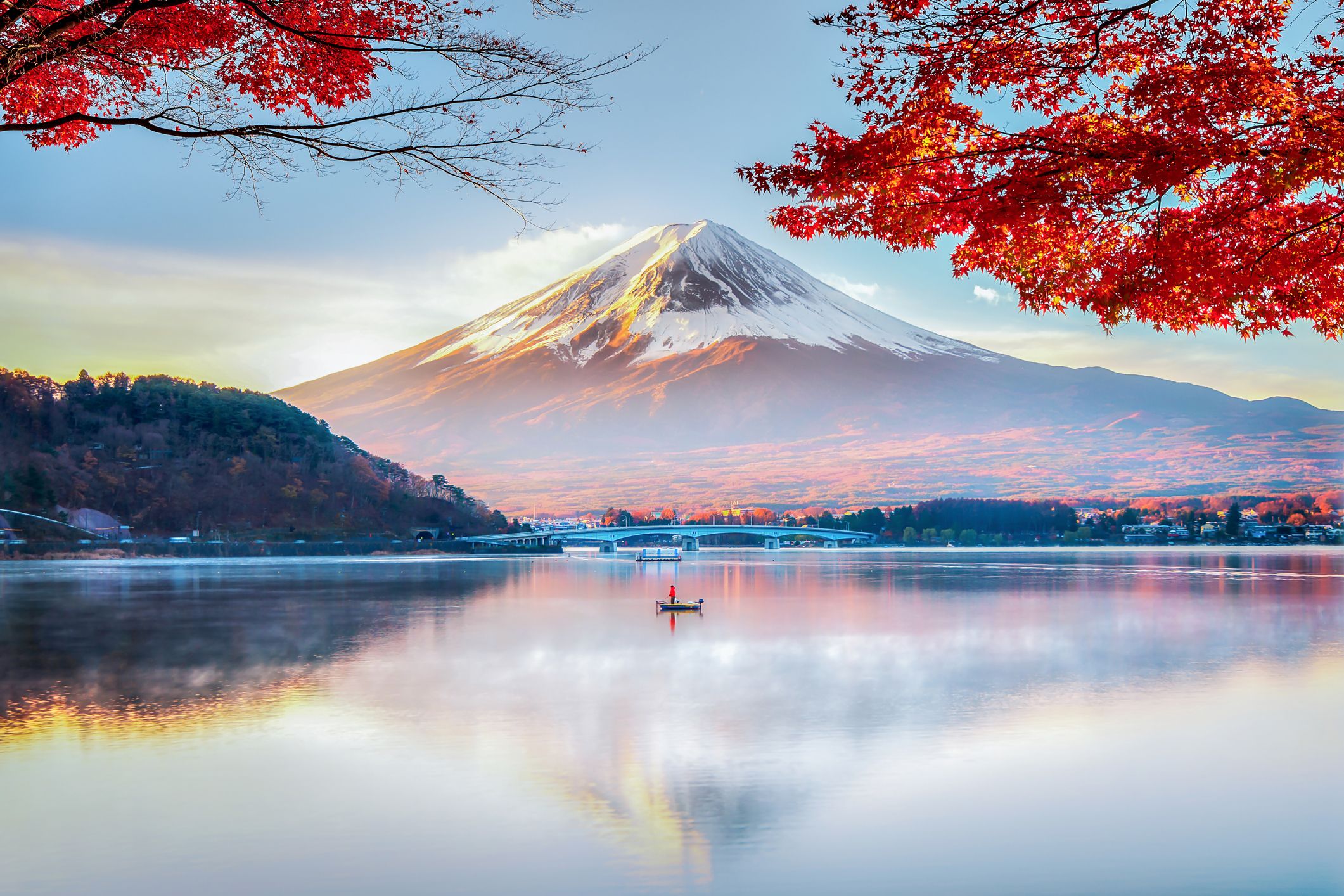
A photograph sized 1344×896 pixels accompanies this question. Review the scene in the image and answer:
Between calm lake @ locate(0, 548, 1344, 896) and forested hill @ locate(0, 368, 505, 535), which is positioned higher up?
forested hill @ locate(0, 368, 505, 535)

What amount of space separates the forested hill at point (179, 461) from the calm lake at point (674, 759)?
88225 mm

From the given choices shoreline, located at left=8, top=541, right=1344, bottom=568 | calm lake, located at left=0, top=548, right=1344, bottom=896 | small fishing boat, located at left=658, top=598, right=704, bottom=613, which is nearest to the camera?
calm lake, located at left=0, top=548, right=1344, bottom=896

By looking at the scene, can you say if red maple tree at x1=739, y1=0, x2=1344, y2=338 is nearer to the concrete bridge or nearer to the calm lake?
the calm lake

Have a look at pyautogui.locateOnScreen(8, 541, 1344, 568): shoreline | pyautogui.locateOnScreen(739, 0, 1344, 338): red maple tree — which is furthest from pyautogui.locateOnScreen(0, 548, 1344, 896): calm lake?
pyautogui.locateOnScreen(8, 541, 1344, 568): shoreline

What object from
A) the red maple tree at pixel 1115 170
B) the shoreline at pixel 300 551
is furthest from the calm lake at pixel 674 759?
the shoreline at pixel 300 551

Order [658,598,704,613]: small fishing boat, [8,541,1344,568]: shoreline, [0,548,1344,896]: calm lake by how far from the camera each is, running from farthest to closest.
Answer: [8,541,1344,568]: shoreline → [658,598,704,613]: small fishing boat → [0,548,1344,896]: calm lake

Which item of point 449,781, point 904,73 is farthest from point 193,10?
point 449,781

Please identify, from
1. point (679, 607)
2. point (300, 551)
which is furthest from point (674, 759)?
point (300, 551)

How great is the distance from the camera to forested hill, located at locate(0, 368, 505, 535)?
103 m

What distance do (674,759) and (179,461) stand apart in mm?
111739

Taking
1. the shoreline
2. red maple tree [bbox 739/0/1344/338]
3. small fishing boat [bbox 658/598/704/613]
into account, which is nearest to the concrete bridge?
the shoreline

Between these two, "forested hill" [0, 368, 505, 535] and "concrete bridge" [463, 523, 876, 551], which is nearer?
"forested hill" [0, 368, 505, 535]

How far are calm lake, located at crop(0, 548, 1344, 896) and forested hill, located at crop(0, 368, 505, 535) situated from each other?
289 feet

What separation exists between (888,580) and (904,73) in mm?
42097
